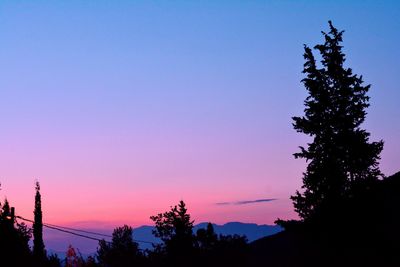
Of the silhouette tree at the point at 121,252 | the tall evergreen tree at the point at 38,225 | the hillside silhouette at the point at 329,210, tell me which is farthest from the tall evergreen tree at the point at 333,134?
the tall evergreen tree at the point at 38,225

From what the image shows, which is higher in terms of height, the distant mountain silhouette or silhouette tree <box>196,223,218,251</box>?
silhouette tree <box>196,223,218,251</box>

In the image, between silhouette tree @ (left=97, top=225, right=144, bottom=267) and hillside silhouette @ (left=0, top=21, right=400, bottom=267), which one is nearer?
hillside silhouette @ (left=0, top=21, right=400, bottom=267)

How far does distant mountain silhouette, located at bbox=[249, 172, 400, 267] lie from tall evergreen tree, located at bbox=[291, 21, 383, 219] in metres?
6.61

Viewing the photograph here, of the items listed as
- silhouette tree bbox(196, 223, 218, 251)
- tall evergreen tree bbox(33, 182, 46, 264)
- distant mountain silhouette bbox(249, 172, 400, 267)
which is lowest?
distant mountain silhouette bbox(249, 172, 400, 267)

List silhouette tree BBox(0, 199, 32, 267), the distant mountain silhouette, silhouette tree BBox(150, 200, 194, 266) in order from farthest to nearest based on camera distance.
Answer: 1. silhouette tree BBox(150, 200, 194, 266)
2. silhouette tree BBox(0, 199, 32, 267)
3. the distant mountain silhouette

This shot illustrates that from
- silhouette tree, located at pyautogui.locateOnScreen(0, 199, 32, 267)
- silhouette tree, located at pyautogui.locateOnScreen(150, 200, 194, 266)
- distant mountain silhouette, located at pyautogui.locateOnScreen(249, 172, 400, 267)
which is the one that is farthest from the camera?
silhouette tree, located at pyautogui.locateOnScreen(150, 200, 194, 266)

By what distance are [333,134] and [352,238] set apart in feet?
35.3

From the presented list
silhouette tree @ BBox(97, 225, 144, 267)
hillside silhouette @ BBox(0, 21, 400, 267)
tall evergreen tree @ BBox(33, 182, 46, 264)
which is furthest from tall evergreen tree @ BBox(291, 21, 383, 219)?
tall evergreen tree @ BBox(33, 182, 46, 264)

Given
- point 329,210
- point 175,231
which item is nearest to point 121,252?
point 175,231

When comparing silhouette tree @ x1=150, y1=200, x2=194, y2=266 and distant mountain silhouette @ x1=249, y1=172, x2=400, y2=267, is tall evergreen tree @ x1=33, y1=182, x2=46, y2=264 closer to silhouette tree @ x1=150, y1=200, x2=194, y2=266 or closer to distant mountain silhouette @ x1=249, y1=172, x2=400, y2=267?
silhouette tree @ x1=150, y1=200, x2=194, y2=266

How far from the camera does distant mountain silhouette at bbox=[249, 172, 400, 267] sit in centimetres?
2138

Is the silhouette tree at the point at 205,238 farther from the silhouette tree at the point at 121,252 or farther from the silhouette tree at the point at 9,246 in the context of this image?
the silhouette tree at the point at 9,246

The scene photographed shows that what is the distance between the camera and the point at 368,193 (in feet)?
84.8

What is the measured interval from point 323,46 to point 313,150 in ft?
22.8
